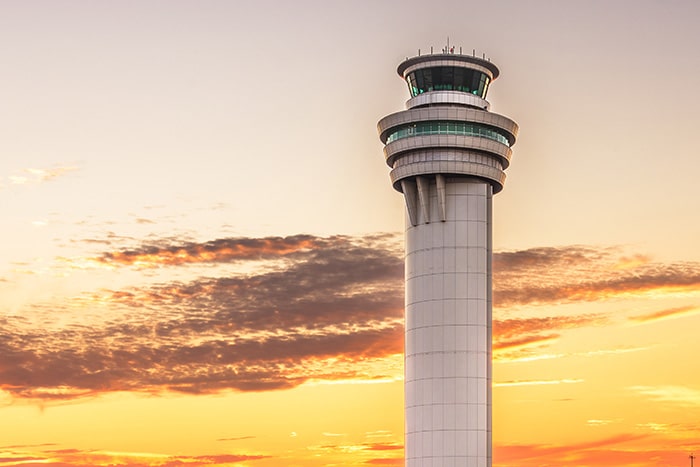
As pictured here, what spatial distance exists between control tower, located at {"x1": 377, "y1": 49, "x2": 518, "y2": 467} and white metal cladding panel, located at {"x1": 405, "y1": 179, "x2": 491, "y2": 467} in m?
0.12

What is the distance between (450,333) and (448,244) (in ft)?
35.0

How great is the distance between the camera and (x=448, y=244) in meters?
162

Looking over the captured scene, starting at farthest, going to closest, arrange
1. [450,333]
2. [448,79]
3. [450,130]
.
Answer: [448,79] < [450,130] < [450,333]

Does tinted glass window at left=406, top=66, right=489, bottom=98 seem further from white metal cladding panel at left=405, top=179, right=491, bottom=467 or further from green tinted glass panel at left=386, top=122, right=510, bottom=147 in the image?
white metal cladding panel at left=405, top=179, right=491, bottom=467

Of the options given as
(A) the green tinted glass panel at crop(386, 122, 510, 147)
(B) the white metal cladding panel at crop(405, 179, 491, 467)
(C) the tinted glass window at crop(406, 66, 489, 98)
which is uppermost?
(C) the tinted glass window at crop(406, 66, 489, 98)

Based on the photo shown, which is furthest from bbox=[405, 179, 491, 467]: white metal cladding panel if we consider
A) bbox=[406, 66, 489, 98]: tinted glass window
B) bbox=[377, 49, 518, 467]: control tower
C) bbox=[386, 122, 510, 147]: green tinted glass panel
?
bbox=[406, 66, 489, 98]: tinted glass window

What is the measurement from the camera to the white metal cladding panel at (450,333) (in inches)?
6235

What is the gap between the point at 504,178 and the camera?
16762 cm

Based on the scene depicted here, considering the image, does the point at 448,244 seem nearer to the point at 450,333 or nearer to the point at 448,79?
the point at 450,333

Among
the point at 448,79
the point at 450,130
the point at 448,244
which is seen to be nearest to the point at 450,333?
the point at 448,244

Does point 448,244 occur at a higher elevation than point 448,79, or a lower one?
lower

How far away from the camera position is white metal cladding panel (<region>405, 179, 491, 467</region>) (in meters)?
158

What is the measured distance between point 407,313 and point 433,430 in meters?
14.5

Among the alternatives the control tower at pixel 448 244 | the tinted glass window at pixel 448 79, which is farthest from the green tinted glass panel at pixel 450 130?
the tinted glass window at pixel 448 79
